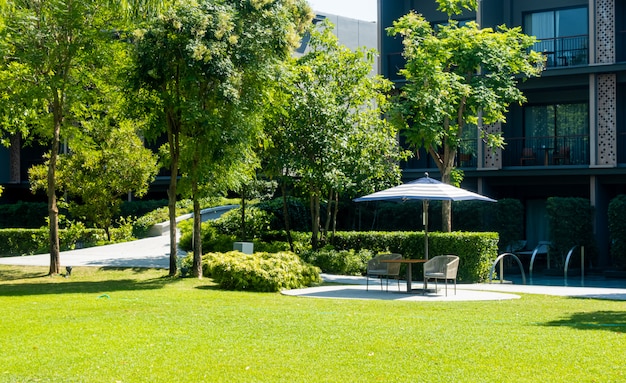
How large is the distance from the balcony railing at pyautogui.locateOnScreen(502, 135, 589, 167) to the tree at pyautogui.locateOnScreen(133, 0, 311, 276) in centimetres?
1249

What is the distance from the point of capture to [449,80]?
2317 centimetres

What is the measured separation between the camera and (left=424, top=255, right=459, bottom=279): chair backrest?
679 inches

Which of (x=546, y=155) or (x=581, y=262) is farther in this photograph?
(x=546, y=155)

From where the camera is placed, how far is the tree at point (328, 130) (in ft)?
76.5

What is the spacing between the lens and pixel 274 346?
10.3 meters

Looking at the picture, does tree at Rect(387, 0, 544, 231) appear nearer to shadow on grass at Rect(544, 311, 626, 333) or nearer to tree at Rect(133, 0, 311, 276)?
tree at Rect(133, 0, 311, 276)

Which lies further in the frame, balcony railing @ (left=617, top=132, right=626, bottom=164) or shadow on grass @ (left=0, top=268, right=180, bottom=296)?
balcony railing @ (left=617, top=132, right=626, bottom=164)

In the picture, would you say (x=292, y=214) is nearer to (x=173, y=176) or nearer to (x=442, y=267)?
(x=173, y=176)

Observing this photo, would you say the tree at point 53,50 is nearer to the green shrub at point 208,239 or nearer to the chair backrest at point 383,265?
the green shrub at point 208,239

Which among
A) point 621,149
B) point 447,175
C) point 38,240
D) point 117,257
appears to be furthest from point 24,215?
point 621,149

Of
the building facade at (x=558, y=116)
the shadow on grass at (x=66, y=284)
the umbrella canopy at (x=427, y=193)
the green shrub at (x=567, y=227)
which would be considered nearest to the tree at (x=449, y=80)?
the green shrub at (x=567, y=227)

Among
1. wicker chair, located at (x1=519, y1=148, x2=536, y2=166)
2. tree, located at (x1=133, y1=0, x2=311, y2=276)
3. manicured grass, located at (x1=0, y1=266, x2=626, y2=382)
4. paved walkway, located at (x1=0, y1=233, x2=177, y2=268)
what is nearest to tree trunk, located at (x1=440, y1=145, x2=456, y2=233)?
tree, located at (x1=133, y1=0, x2=311, y2=276)

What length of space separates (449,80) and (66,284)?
38.7 feet

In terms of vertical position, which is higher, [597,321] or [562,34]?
[562,34]
